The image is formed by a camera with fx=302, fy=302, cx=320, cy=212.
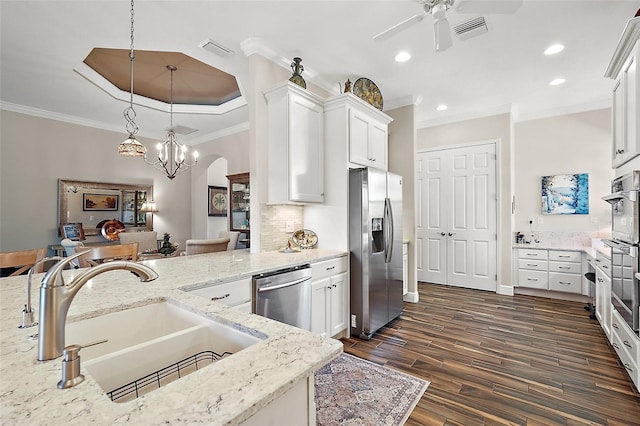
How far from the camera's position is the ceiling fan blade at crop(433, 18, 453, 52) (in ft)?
6.99

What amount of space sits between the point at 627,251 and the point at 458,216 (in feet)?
9.57

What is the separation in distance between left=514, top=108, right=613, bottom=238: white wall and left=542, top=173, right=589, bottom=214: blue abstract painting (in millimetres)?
68

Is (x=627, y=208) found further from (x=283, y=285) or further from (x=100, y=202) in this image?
(x=100, y=202)

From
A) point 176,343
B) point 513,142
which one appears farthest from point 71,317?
point 513,142

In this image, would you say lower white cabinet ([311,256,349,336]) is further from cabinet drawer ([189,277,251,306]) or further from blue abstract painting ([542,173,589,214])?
blue abstract painting ([542,173,589,214])

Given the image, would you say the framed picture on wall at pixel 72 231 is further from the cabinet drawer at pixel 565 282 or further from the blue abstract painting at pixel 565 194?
the blue abstract painting at pixel 565 194

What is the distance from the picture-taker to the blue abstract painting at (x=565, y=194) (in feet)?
14.8

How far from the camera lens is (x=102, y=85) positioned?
13.1ft

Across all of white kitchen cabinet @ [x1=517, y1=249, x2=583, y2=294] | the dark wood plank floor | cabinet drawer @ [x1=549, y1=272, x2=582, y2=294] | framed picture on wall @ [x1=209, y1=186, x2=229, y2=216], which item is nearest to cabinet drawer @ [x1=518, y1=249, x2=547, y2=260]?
white kitchen cabinet @ [x1=517, y1=249, x2=583, y2=294]

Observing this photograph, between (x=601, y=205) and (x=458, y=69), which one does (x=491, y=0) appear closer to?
(x=458, y=69)

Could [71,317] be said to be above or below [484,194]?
below

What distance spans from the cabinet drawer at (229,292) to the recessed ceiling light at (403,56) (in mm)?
2749

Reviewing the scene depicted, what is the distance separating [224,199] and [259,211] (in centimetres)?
450

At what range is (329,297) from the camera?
2.88 meters
